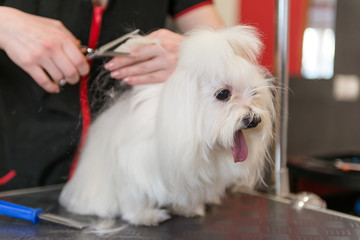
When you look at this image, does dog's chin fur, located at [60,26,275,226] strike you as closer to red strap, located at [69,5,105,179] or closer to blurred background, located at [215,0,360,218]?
red strap, located at [69,5,105,179]

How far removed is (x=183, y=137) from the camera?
2.06 ft

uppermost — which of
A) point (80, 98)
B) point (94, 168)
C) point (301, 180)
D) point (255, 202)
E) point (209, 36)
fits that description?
point (209, 36)

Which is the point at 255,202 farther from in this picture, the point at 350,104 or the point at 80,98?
the point at 350,104

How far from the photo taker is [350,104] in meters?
2.13

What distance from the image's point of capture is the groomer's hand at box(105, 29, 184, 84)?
734 millimetres

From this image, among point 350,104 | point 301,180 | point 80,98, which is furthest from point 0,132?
point 350,104

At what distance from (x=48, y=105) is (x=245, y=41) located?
472 millimetres

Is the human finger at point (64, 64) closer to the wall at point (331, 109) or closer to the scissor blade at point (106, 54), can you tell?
the scissor blade at point (106, 54)

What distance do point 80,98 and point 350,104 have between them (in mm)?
1666

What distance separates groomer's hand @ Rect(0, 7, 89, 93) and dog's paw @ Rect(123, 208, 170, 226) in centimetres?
27

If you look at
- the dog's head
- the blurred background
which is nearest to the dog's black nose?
the dog's head

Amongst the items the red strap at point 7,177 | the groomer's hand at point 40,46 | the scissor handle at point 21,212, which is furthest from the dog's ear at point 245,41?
the red strap at point 7,177

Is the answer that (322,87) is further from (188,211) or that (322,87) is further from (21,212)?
(21,212)

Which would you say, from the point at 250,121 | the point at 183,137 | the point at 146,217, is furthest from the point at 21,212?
the point at 250,121
